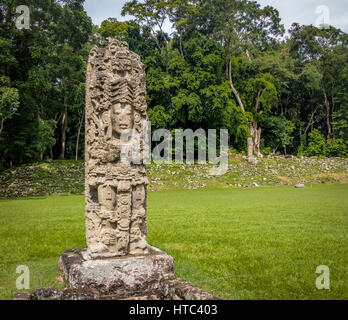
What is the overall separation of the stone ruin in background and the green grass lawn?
0.66 meters

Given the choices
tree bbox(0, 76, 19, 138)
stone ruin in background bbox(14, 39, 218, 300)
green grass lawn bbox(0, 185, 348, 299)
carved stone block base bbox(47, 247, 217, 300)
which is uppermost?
tree bbox(0, 76, 19, 138)

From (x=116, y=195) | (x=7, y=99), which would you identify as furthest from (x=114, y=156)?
(x=7, y=99)

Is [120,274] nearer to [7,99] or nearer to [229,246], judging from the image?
[229,246]

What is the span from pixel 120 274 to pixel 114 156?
5.33ft

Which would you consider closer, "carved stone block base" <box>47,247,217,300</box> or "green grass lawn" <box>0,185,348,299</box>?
"carved stone block base" <box>47,247,217,300</box>

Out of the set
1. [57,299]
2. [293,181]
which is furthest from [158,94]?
[57,299]

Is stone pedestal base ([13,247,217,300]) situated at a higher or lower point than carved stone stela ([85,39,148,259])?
lower

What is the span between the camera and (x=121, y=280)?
15.0 feet

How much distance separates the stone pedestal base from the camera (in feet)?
13.7

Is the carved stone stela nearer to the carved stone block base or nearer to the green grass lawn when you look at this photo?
the carved stone block base

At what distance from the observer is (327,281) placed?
478 centimetres

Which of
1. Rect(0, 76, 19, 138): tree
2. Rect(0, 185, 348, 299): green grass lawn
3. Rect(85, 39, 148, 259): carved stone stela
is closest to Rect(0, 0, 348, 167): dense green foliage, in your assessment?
Rect(0, 76, 19, 138): tree

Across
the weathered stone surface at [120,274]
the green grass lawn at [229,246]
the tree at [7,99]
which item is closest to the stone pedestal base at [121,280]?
the weathered stone surface at [120,274]

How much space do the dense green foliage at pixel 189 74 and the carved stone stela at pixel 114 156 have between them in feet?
49.9
